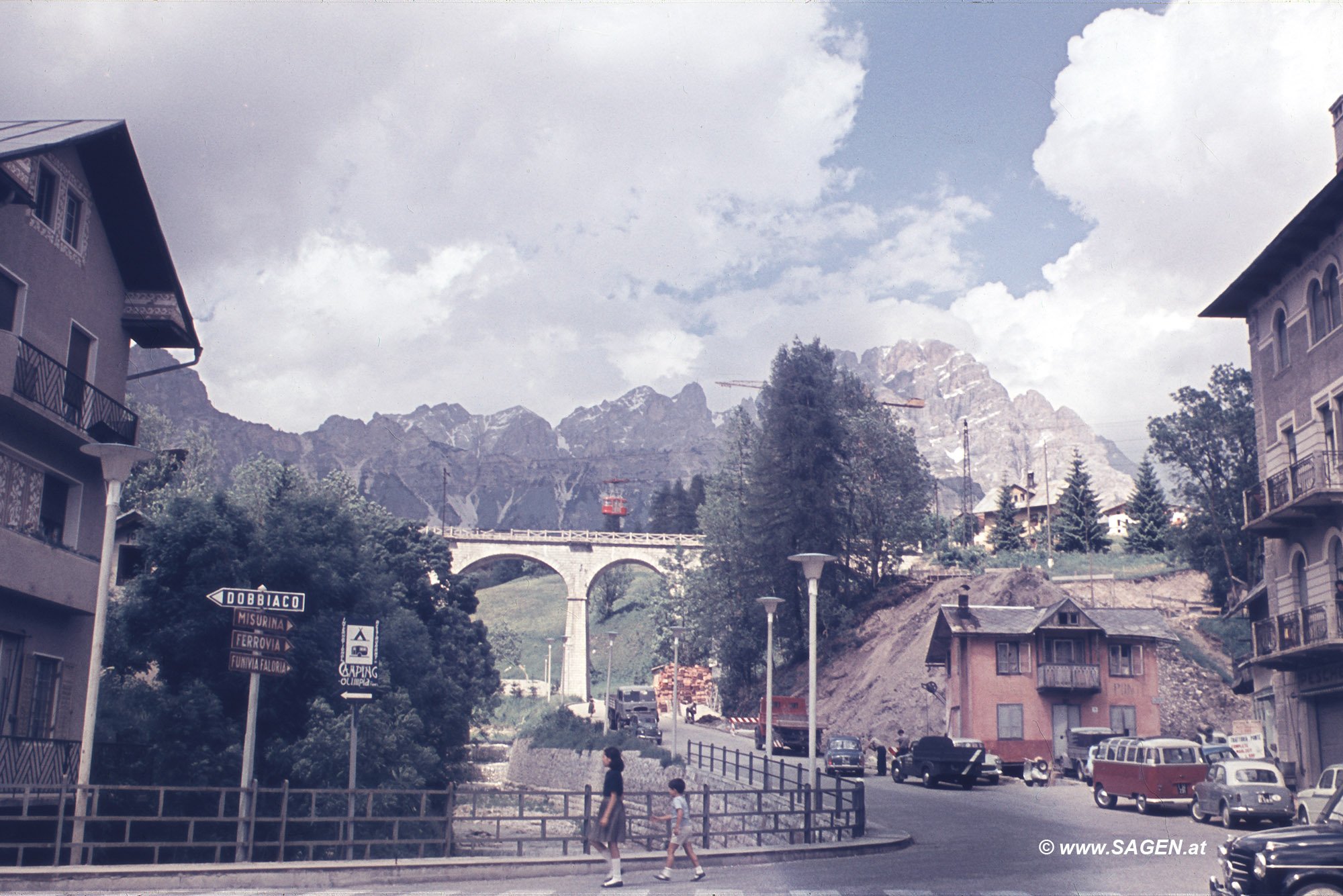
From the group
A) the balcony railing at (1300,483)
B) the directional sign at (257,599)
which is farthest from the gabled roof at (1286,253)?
the directional sign at (257,599)

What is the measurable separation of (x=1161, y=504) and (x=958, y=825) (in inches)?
3117

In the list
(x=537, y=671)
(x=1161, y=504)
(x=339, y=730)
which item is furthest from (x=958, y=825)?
(x=537, y=671)

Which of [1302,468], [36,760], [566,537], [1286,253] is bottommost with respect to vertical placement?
[36,760]

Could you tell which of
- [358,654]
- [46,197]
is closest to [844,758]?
[358,654]

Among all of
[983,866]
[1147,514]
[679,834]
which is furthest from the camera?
[1147,514]

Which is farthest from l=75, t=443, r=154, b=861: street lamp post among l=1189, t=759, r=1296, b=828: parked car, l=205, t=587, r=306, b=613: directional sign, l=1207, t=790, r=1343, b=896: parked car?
l=1189, t=759, r=1296, b=828: parked car

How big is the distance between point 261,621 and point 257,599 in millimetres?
412

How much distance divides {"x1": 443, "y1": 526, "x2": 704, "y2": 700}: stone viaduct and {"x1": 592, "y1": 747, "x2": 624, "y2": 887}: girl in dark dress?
93.6m

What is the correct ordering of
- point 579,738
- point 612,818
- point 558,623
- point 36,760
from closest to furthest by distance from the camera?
point 612,818 → point 36,760 → point 579,738 → point 558,623

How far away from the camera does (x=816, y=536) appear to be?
232 ft

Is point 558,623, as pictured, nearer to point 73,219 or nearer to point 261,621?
point 73,219

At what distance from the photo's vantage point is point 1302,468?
105 feet

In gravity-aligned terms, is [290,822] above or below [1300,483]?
below

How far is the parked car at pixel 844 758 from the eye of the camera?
44906 millimetres
